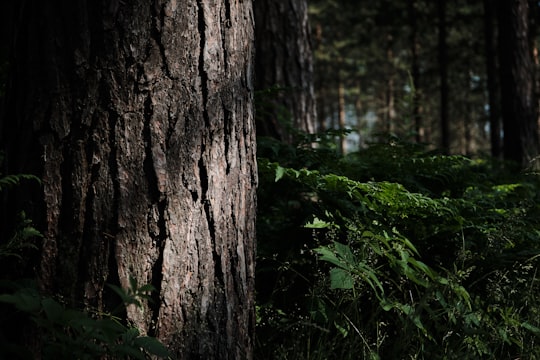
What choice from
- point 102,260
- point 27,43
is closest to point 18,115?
point 27,43

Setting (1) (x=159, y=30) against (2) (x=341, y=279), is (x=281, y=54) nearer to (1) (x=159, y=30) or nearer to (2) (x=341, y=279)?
(1) (x=159, y=30)

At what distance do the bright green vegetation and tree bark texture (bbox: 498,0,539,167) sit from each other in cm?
415

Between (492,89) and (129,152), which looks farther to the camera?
(492,89)

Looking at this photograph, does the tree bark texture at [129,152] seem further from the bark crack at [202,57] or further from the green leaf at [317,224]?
the green leaf at [317,224]

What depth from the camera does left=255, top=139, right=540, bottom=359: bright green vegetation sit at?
222 centimetres

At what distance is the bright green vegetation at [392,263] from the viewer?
2.22 m

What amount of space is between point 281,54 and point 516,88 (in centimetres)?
405

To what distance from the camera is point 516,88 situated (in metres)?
7.30

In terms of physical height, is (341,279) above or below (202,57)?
below

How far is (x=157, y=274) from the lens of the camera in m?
1.99

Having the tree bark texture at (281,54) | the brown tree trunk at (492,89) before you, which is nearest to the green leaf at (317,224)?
the tree bark texture at (281,54)

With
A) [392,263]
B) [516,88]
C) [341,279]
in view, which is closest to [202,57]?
[341,279]

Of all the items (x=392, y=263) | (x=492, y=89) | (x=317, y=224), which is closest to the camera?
(x=392, y=263)

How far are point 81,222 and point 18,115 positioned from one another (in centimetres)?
54
